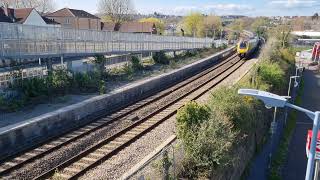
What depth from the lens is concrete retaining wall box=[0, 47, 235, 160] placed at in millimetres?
13828

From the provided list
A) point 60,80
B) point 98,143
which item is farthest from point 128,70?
point 98,143

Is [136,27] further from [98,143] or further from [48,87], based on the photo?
[98,143]

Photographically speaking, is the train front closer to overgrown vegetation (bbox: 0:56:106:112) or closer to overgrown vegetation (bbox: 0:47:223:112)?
overgrown vegetation (bbox: 0:47:223:112)

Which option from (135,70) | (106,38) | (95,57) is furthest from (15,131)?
(135,70)

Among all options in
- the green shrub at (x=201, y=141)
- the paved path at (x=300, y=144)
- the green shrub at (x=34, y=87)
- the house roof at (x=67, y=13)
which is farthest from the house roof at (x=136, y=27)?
the green shrub at (x=201, y=141)

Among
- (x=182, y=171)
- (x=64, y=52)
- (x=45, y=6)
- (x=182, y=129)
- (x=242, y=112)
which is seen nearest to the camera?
(x=182, y=171)

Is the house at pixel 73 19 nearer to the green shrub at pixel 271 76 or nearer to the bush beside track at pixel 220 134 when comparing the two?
the green shrub at pixel 271 76

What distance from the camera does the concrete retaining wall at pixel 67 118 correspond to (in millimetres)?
13828

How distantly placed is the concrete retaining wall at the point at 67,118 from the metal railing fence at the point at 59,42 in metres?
3.89

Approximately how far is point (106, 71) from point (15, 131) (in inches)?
530

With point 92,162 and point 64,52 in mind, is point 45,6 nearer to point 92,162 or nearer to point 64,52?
point 64,52

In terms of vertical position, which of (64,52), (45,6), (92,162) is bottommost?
(92,162)

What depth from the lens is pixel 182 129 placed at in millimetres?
12031

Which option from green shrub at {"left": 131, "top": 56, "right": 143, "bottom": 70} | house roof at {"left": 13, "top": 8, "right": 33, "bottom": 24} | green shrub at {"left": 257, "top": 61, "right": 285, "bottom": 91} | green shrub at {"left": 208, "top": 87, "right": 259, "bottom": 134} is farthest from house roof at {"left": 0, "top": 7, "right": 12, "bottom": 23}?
green shrub at {"left": 208, "top": 87, "right": 259, "bottom": 134}
